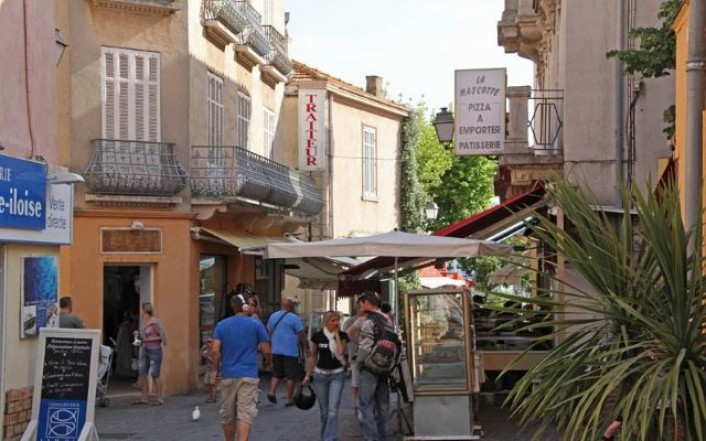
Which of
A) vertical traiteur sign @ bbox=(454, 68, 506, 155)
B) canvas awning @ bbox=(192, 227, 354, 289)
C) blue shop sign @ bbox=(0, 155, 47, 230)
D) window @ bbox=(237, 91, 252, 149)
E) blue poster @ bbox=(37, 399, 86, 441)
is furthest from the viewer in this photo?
window @ bbox=(237, 91, 252, 149)

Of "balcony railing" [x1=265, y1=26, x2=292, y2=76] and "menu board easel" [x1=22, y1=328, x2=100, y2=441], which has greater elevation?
"balcony railing" [x1=265, y1=26, x2=292, y2=76]

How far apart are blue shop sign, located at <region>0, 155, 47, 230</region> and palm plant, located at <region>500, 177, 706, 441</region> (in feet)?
23.5

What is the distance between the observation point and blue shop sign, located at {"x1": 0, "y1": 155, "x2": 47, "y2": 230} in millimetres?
12336

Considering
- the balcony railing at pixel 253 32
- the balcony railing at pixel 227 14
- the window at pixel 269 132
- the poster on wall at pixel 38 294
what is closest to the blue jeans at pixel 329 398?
the poster on wall at pixel 38 294

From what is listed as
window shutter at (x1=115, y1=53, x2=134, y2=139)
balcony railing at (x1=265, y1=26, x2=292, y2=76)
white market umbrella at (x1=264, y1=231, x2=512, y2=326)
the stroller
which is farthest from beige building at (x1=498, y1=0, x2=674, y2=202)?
balcony railing at (x1=265, y1=26, x2=292, y2=76)

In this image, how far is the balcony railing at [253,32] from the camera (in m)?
26.7

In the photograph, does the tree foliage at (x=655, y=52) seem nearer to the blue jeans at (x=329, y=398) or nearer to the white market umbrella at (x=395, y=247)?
the white market umbrella at (x=395, y=247)

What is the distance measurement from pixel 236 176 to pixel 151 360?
5.00 m

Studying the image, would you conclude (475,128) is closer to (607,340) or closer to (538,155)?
(538,155)

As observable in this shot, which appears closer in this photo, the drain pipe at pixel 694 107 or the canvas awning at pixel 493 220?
the drain pipe at pixel 694 107

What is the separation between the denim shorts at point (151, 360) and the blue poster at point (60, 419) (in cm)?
808

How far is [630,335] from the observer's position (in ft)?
21.6

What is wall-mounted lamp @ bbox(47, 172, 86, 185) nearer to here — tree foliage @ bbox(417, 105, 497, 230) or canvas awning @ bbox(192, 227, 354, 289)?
canvas awning @ bbox(192, 227, 354, 289)

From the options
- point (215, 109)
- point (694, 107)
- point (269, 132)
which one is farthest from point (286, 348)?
point (269, 132)
